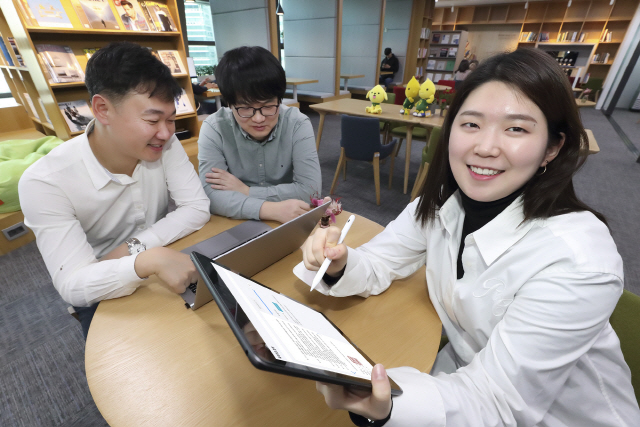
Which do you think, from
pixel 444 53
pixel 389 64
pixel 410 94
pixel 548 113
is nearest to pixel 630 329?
pixel 548 113

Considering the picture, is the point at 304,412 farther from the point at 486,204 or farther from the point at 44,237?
the point at 44,237

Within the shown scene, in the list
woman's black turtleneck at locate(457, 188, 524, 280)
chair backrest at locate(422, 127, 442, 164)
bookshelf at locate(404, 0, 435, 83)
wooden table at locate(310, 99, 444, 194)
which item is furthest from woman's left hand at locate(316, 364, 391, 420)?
bookshelf at locate(404, 0, 435, 83)

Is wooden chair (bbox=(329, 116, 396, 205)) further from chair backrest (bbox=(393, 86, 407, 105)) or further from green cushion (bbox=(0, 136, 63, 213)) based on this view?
green cushion (bbox=(0, 136, 63, 213))

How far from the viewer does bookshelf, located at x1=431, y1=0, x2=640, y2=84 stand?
25.8 ft

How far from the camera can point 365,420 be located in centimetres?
54

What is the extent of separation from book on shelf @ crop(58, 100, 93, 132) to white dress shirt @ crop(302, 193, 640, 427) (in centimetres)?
330

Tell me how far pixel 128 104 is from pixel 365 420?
3.82 ft

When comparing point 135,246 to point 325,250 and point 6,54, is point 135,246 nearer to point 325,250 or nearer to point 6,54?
point 325,250

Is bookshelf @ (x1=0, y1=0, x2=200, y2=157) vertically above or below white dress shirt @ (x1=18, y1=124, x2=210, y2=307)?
above

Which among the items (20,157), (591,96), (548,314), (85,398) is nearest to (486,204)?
(548,314)

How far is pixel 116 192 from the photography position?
44.4 inches

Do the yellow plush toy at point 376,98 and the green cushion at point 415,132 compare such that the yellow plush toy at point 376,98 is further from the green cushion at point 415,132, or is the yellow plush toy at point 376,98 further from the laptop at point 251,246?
the laptop at point 251,246

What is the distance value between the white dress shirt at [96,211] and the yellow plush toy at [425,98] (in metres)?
2.90

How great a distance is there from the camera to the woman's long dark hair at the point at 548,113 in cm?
67
